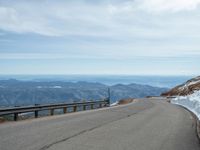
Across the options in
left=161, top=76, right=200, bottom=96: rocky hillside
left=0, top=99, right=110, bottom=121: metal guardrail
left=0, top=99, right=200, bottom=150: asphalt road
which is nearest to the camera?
left=0, top=99, right=200, bottom=150: asphalt road

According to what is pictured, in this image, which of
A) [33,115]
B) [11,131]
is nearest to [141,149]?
[11,131]

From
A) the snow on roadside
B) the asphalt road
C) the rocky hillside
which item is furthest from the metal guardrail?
the rocky hillside

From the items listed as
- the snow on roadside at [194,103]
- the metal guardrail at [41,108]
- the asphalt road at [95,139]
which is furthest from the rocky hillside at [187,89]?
the asphalt road at [95,139]

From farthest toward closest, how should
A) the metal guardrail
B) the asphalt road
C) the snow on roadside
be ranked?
the snow on roadside, the metal guardrail, the asphalt road

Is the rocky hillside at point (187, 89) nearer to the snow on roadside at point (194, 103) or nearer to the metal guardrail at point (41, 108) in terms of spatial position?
the snow on roadside at point (194, 103)

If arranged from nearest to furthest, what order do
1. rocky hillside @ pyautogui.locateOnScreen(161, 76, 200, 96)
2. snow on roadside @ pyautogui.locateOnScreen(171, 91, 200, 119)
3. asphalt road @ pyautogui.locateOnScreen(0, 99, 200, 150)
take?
1. asphalt road @ pyautogui.locateOnScreen(0, 99, 200, 150)
2. snow on roadside @ pyautogui.locateOnScreen(171, 91, 200, 119)
3. rocky hillside @ pyautogui.locateOnScreen(161, 76, 200, 96)

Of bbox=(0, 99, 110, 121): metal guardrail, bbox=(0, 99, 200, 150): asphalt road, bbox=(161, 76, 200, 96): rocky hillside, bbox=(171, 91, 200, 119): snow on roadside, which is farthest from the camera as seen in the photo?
bbox=(161, 76, 200, 96): rocky hillside

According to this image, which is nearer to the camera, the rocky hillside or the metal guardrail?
the metal guardrail

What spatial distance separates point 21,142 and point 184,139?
5548 millimetres

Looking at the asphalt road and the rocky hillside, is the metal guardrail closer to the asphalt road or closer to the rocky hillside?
the asphalt road

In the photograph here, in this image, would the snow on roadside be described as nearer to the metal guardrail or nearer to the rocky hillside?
the metal guardrail

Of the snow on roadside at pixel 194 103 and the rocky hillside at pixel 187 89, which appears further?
the rocky hillside at pixel 187 89

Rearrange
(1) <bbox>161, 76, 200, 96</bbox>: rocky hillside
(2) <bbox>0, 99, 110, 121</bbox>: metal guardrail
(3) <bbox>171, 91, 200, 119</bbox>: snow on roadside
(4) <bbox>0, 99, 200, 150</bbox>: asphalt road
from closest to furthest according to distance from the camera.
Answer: (4) <bbox>0, 99, 200, 150</bbox>: asphalt road → (2) <bbox>0, 99, 110, 121</bbox>: metal guardrail → (3) <bbox>171, 91, 200, 119</bbox>: snow on roadside → (1) <bbox>161, 76, 200, 96</bbox>: rocky hillside

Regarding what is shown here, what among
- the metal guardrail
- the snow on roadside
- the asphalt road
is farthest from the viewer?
the snow on roadside
